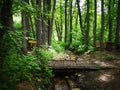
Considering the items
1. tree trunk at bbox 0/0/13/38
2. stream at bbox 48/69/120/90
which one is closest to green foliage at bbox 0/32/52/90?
tree trunk at bbox 0/0/13/38

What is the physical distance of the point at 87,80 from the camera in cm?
868

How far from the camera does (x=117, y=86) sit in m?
7.90

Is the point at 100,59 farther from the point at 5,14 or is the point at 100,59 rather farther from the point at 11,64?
the point at 5,14

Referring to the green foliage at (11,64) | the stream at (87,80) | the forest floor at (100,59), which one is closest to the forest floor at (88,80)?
the stream at (87,80)

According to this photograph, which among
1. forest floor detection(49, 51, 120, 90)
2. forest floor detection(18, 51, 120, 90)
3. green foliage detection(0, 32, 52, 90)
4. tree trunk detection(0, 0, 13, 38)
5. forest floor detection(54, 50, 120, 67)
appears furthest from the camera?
forest floor detection(54, 50, 120, 67)

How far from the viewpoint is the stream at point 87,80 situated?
26.5 ft

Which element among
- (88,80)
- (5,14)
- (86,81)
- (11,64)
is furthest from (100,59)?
(5,14)

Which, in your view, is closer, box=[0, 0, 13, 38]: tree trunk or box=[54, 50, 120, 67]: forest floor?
box=[0, 0, 13, 38]: tree trunk

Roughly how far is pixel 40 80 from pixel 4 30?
3.08 metres

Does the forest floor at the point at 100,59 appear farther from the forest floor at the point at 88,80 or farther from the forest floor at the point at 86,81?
the forest floor at the point at 86,81

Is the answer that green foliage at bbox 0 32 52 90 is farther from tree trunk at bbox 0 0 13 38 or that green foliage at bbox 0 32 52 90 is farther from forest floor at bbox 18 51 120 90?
forest floor at bbox 18 51 120 90

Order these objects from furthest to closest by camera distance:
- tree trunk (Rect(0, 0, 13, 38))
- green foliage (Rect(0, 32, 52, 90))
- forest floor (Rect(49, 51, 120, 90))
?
forest floor (Rect(49, 51, 120, 90)) < green foliage (Rect(0, 32, 52, 90)) < tree trunk (Rect(0, 0, 13, 38))

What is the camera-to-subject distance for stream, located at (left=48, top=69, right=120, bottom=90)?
26.5ft

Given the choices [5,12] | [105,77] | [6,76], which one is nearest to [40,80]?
[6,76]
